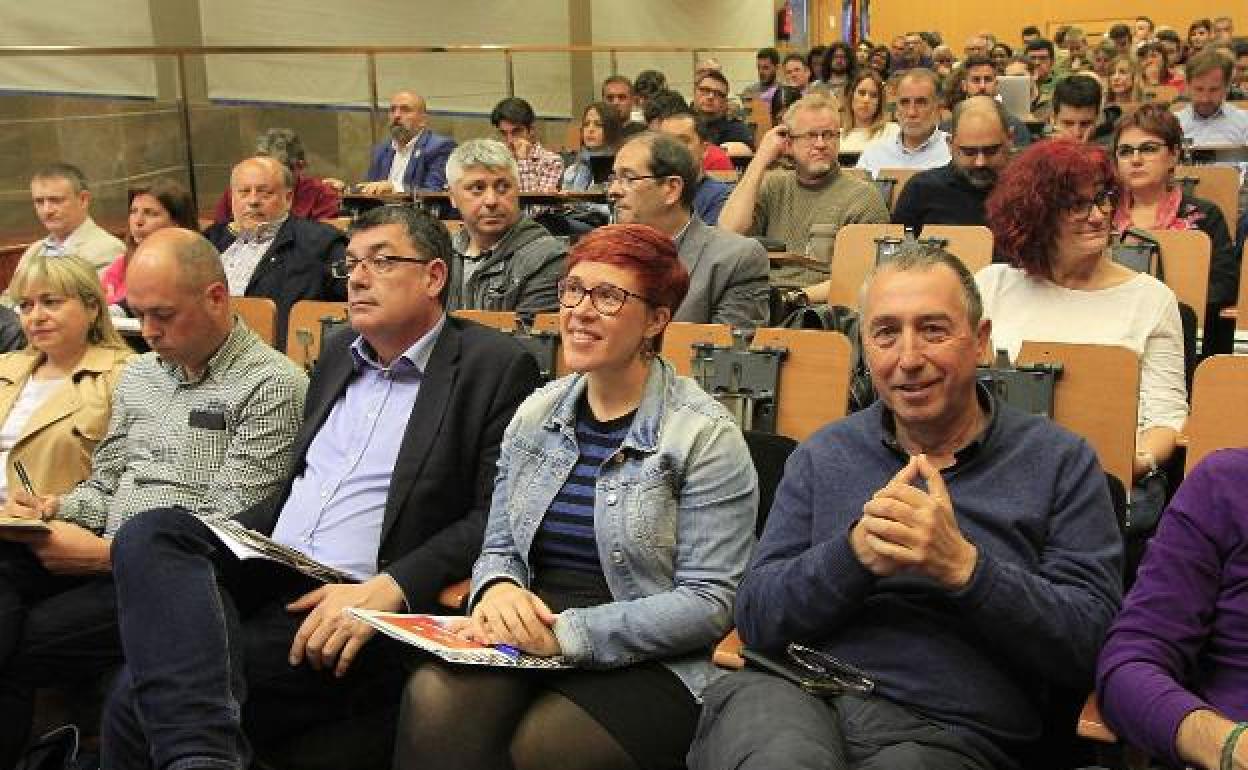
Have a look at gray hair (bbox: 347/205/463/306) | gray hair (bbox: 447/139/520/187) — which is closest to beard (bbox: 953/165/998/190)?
gray hair (bbox: 447/139/520/187)

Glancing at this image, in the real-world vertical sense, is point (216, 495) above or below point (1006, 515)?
below

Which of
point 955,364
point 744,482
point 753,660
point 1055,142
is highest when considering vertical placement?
point 1055,142

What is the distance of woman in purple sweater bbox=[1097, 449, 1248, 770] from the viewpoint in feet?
5.36

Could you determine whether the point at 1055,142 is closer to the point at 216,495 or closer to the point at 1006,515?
the point at 1006,515

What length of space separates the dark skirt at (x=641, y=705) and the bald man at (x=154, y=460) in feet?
3.39

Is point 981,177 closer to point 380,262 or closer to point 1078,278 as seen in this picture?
point 1078,278

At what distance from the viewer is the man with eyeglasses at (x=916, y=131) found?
5.83 m

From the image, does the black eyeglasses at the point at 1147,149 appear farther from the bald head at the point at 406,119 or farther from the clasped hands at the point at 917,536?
the bald head at the point at 406,119

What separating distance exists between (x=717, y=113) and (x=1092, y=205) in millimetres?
5663

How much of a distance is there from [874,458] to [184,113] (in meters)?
6.02

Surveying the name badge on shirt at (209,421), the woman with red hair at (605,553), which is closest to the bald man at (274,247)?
the name badge on shirt at (209,421)

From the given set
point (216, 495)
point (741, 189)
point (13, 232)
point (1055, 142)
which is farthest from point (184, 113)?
point (1055, 142)

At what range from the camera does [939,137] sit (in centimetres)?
604

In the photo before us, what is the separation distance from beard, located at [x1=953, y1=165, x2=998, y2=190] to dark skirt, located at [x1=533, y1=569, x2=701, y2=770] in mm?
2824
